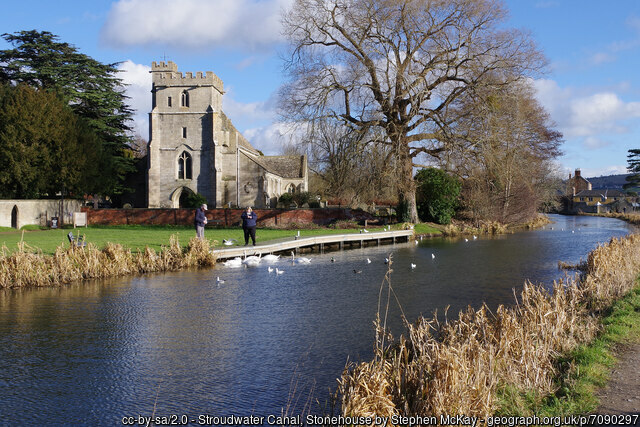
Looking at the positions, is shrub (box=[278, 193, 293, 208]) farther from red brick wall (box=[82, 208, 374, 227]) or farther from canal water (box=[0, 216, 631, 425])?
canal water (box=[0, 216, 631, 425])

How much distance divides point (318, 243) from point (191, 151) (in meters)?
27.9

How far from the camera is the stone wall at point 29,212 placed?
37.4 meters

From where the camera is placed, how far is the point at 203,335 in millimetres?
11445

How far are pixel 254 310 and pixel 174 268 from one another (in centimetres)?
770

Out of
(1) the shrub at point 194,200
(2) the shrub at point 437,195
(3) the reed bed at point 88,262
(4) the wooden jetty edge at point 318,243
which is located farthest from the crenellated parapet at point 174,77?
(3) the reed bed at point 88,262

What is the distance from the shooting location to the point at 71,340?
36.1ft

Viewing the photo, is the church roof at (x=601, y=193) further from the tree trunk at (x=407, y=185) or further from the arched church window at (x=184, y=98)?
the arched church window at (x=184, y=98)

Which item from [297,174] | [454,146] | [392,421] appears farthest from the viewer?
[297,174]

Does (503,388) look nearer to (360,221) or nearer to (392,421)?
(392,421)

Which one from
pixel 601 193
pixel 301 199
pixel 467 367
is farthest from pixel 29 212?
pixel 601 193

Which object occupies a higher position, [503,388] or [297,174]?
→ [297,174]

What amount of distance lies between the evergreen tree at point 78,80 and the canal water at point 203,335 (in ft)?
103

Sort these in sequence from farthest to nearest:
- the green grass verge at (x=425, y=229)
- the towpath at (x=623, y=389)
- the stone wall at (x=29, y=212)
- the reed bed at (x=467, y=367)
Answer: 1. the green grass verge at (x=425, y=229)
2. the stone wall at (x=29, y=212)
3. the towpath at (x=623, y=389)
4. the reed bed at (x=467, y=367)

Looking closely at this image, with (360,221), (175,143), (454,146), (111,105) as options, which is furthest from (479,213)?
(111,105)
